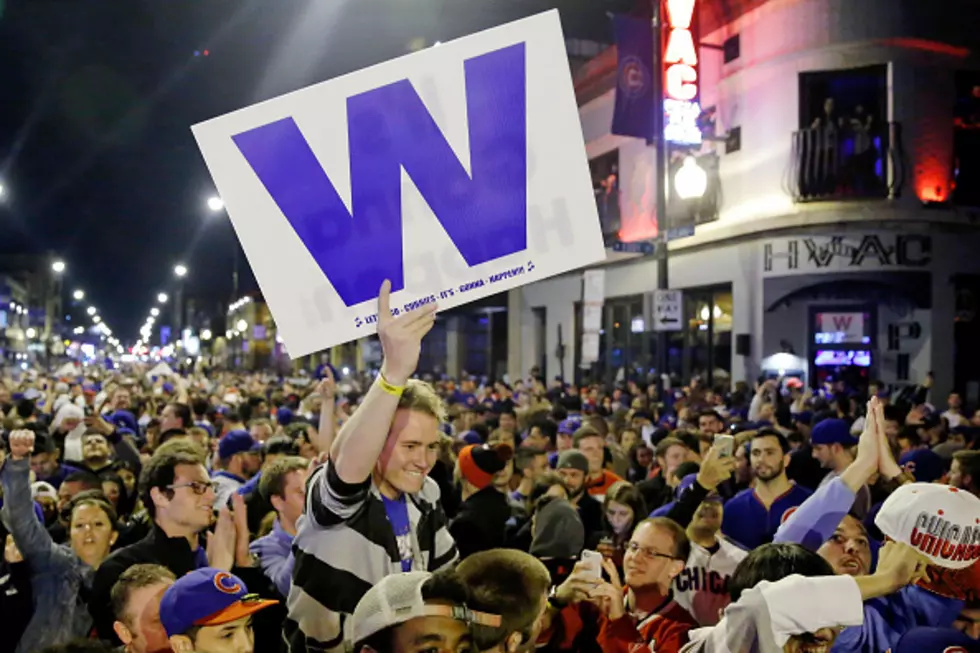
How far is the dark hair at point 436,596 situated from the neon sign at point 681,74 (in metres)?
17.1

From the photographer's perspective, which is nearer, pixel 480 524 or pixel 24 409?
pixel 480 524

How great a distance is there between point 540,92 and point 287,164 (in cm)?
103

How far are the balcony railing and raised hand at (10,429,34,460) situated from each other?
1691 centimetres

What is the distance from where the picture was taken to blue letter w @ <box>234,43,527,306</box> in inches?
122

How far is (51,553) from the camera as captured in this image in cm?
445

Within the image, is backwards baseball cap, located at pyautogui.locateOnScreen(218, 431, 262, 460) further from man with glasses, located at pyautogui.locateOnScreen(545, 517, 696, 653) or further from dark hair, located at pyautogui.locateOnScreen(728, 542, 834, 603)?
dark hair, located at pyautogui.locateOnScreen(728, 542, 834, 603)

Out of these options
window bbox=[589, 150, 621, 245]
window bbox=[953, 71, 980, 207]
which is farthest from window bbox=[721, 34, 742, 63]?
window bbox=[589, 150, 621, 245]

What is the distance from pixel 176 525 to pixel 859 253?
54.9 feet

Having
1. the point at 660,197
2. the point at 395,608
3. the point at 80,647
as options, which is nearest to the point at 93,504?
the point at 80,647

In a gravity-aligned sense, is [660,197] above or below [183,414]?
above

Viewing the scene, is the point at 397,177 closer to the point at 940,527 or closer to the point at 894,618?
the point at 940,527

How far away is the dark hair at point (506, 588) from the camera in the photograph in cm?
261

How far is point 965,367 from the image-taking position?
18234 millimetres

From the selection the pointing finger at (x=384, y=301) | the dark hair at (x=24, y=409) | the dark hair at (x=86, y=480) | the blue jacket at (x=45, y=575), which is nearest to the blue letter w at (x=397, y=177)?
the pointing finger at (x=384, y=301)
